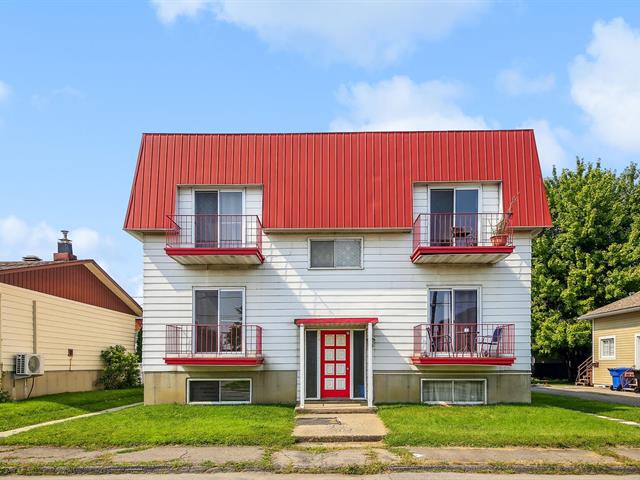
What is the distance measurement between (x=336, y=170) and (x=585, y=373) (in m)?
22.5

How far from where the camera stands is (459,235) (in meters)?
17.9

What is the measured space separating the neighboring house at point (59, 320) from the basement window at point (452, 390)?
11859 mm

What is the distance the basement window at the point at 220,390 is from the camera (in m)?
18.0

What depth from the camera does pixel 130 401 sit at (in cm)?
2105

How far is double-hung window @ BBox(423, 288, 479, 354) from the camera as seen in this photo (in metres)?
17.7

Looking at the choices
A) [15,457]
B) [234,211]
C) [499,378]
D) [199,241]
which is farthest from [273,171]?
[15,457]

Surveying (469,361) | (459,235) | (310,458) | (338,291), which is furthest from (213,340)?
(459,235)

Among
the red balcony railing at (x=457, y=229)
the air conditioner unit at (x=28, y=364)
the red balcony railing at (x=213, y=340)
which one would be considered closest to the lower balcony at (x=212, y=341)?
the red balcony railing at (x=213, y=340)

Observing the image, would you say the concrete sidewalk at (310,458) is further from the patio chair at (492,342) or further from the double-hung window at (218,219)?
the double-hung window at (218,219)

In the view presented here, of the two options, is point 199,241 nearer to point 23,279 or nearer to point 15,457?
point 23,279

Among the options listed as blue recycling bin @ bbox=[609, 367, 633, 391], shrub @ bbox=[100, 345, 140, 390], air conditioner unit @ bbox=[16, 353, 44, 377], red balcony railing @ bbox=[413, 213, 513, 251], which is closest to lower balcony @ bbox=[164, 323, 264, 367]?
air conditioner unit @ bbox=[16, 353, 44, 377]

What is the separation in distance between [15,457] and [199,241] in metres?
8.05

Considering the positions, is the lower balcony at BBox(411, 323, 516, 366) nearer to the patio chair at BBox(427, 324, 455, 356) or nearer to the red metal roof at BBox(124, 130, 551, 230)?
the patio chair at BBox(427, 324, 455, 356)

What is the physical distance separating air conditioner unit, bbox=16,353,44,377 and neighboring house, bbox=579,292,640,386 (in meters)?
22.7
